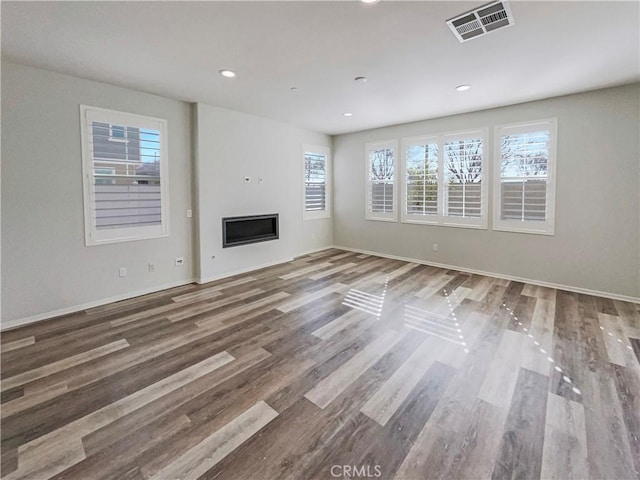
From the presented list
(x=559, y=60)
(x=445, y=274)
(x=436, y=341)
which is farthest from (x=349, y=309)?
(x=559, y=60)

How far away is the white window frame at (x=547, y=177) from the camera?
4.52 metres

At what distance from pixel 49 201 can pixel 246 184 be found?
2.74m

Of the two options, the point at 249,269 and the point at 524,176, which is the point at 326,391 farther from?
the point at 524,176

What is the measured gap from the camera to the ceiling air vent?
234cm

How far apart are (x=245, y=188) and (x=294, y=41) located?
3.08 meters

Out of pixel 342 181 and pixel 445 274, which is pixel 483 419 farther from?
pixel 342 181

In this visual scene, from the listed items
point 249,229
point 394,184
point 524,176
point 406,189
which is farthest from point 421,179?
point 249,229

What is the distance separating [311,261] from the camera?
6426 millimetres

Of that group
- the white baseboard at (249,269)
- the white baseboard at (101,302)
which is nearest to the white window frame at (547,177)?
the white baseboard at (249,269)

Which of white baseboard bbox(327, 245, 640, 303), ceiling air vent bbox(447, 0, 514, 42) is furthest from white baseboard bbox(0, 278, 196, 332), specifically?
ceiling air vent bbox(447, 0, 514, 42)

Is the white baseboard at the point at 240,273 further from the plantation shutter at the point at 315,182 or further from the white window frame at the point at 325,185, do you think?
the plantation shutter at the point at 315,182

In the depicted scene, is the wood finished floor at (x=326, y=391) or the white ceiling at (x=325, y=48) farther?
the white ceiling at (x=325, y=48)

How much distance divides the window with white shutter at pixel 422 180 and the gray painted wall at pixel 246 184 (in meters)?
2.19

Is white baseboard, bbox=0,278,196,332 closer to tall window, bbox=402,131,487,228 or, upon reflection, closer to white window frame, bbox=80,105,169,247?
white window frame, bbox=80,105,169,247
